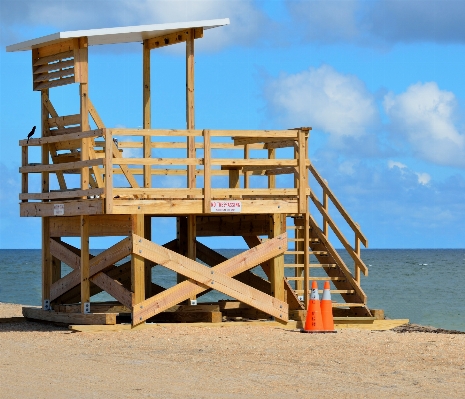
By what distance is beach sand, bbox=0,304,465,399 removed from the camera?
10453 mm

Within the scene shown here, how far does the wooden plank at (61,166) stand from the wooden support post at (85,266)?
834 millimetres

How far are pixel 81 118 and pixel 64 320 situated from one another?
337 cm

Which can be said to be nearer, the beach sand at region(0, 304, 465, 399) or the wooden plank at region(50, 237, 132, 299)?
the beach sand at region(0, 304, 465, 399)

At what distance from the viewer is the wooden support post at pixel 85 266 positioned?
16944 millimetres

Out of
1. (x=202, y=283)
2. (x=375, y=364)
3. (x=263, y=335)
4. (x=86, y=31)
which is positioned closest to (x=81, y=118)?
(x=86, y=31)

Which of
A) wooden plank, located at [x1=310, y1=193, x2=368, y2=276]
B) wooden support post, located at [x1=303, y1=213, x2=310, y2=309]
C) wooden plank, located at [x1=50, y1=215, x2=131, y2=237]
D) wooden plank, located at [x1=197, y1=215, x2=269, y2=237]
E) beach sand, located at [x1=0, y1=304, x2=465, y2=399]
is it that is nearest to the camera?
beach sand, located at [x1=0, y1=304, x2=465, y2=399]

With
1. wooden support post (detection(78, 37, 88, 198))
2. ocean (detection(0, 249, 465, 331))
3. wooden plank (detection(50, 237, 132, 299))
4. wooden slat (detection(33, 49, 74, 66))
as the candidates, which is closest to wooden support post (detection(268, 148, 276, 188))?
wooden plank (detection(50, 237, 132, 299))

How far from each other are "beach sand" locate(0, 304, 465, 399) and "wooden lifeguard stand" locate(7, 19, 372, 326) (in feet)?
2.82

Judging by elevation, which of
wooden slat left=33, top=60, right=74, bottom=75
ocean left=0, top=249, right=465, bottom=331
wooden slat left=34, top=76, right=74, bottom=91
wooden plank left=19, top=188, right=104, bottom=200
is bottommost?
ocean left=0, top=249, right=465, bottom=331

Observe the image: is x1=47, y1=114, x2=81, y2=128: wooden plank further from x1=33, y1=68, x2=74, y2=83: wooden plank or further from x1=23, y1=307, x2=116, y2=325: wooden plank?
x1=23, y1=307, x2=116, y2=325: wooden plank

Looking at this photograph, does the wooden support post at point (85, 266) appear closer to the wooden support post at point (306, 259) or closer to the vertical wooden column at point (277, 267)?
the vertical wooden column at point (277, 267)

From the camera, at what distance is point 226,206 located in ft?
54.3

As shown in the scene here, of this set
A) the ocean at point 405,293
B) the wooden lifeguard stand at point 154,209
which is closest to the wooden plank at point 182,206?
the wooden lifeguard stand at point 154,209

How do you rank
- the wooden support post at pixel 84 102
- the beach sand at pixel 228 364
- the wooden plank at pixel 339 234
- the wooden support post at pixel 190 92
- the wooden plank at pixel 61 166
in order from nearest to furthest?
the beach sand at pixel 228 364 → the wooden plank at pixel 61 166 → the wooden support post at pixel 84 102 → the wooden support post at pixel 190 92 → the wooden plank at pixel 339 234
